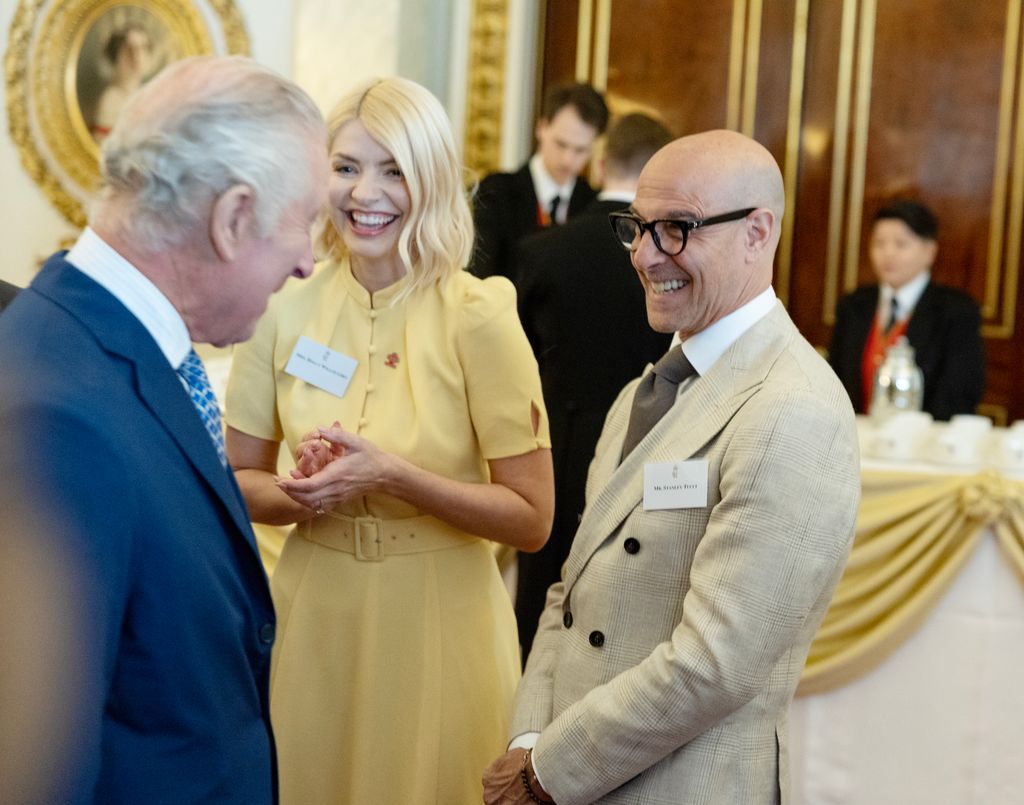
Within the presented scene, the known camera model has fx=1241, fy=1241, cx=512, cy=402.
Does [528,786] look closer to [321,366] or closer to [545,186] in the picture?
[321,366]

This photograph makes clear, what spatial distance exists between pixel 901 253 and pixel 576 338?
5.93 ft

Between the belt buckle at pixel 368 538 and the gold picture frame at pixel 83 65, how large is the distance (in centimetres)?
441

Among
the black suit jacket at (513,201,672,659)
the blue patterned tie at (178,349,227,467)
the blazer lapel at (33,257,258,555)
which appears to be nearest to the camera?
the blazer lapel at (33,257,258,555)

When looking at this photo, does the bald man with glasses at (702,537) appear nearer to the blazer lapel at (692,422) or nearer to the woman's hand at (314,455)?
the blazer lapel at (692,422)

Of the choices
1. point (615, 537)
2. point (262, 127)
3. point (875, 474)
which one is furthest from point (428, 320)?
point (875, 474)

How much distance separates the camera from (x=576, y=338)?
3.54 metres

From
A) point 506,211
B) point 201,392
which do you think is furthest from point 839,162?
point 201,392

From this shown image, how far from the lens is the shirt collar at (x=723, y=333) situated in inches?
65.2

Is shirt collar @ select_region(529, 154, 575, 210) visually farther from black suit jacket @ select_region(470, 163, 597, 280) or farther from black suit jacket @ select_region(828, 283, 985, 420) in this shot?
black suit jacket @ select_region(828, 283, 985, 420)

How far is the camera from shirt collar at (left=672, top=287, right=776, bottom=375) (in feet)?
5.44

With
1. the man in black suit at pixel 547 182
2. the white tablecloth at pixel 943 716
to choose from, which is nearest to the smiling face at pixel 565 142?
the man in black suit at pixel 547 182

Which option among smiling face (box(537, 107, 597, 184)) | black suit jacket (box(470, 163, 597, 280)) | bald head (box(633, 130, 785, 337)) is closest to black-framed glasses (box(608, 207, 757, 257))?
bald head (box(633, 130, 785, 337))

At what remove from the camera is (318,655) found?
2016 millimetres

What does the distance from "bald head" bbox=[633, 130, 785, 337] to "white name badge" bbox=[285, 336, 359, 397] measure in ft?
1.88
